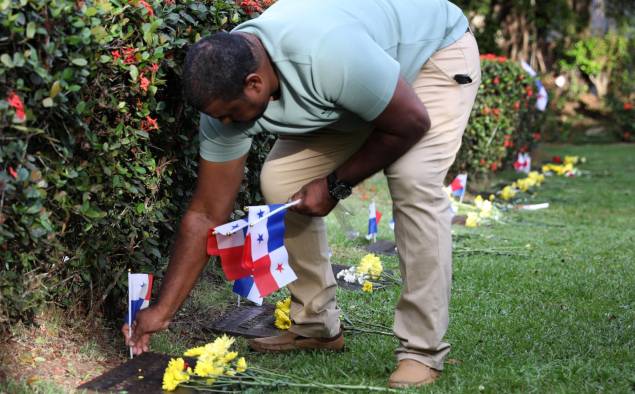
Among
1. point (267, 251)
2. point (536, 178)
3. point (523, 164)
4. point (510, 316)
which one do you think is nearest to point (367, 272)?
point (510, 316)

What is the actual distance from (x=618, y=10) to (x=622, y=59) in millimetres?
1016

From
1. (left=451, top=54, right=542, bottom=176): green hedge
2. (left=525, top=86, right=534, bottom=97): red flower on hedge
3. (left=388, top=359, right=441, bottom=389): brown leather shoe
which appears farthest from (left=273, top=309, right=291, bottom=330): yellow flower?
(left=525, top=86, right=534, bottom=97): red flower on hedge

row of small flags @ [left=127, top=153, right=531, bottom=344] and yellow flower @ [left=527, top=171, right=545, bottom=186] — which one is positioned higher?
row of small flags @ [left=127, top=153, right=531, bottom=344]

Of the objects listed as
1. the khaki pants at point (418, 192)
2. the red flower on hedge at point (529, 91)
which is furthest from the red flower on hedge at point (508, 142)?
the khaki pants at point (418, 192)

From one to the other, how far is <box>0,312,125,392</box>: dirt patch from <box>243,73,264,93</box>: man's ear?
3.75ft

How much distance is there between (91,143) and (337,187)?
893 mm

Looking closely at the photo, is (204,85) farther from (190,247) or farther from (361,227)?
(361,227)

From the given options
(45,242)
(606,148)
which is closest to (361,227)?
(45,242)

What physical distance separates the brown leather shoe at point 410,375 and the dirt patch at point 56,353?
110 centimetres

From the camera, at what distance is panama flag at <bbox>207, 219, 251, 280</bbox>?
3.14 metres

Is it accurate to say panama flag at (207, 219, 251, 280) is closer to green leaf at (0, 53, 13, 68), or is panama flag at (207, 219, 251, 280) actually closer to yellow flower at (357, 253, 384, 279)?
green leaf at (0, 53, 13, 68)

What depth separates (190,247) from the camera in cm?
312

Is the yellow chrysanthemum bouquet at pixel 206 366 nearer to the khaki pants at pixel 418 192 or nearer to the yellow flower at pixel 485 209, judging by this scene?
the khaki pants at pixel 418 192

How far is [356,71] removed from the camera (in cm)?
270
